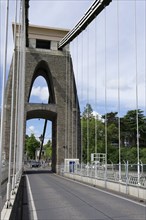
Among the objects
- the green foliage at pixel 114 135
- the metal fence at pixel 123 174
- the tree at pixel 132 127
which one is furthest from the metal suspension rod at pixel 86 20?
the tree at pixel 132 127

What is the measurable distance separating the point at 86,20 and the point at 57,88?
12908mm

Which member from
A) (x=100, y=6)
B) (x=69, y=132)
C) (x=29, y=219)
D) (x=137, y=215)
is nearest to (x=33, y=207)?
(x=29, y=219)

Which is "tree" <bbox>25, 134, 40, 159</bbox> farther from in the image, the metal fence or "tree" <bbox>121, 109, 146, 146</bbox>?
the metal fence

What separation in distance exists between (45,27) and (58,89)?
30.5ft

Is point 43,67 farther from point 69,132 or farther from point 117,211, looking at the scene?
point 117,211

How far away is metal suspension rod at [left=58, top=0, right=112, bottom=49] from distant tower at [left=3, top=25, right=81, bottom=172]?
7.81ft

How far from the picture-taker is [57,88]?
50.2 meters

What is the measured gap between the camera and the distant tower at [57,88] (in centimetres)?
4759

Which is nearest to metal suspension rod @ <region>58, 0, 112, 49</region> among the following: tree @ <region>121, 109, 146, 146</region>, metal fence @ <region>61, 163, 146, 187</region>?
metal fence @ <region>61, 163, 146, 187</region>

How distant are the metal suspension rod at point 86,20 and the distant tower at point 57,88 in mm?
2380

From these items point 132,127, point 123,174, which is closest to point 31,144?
point 132,127

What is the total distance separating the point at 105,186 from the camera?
784 inches

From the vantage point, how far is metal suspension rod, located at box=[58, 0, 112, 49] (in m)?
33.1

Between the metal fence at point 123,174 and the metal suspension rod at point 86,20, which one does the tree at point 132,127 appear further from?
the metal fence at point 123,174
